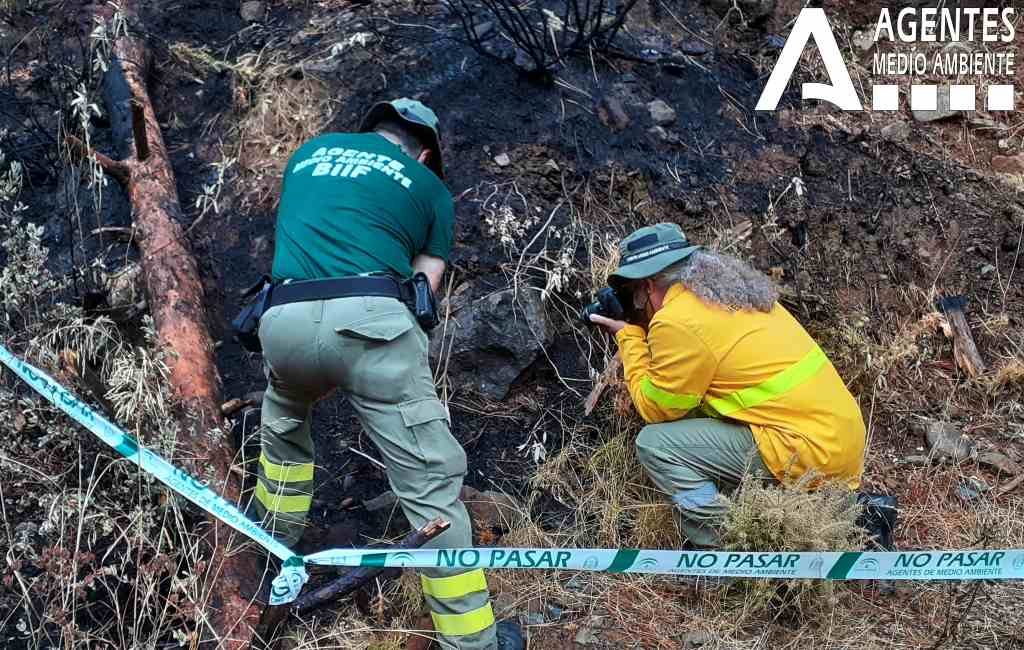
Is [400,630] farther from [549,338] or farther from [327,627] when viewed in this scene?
[549,338]

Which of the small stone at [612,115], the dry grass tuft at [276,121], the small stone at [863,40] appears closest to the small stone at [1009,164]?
the small stone at [863,40]

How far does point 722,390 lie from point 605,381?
2.66 feet

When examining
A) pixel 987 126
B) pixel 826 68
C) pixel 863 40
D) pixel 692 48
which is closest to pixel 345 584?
pixel 692 48

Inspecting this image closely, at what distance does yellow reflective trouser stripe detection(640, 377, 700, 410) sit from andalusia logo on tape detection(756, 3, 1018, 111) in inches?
108

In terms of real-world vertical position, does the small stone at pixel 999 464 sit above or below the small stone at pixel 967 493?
above

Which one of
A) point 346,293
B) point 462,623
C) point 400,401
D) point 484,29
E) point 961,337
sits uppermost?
point 484,29

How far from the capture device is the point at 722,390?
379 cm

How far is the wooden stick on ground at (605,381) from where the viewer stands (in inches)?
177

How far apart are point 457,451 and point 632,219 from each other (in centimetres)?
220

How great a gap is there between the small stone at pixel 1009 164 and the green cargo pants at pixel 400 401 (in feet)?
14.9

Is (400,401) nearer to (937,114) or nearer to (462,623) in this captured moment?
(462,623)

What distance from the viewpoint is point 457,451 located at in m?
3.35

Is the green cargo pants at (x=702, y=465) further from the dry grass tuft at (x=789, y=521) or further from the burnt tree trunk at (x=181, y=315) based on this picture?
the burnt tree trunk at (x=181, y=315)

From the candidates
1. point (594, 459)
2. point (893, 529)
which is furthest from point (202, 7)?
point (893, 529)
